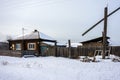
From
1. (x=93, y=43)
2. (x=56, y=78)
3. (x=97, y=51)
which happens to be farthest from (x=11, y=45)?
(x=56, y=78)

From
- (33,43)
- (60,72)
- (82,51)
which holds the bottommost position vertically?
(60,72)

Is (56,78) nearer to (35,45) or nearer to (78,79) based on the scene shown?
(78,79)

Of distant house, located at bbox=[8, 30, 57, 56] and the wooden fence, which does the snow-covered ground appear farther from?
distant house, located at bbox=[8, 30, 57, 56]

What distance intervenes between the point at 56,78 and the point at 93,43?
2553 centimetres

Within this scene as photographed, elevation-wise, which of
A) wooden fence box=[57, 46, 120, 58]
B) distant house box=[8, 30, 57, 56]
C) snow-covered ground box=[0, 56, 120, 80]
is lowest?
snow-covered ground box=[0, 56, 120, 80]

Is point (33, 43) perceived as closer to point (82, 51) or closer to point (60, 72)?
point (82, 51)

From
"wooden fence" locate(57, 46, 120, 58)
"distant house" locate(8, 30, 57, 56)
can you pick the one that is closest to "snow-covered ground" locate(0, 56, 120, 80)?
"wooden fence" locate(57, 46, 120, 58)

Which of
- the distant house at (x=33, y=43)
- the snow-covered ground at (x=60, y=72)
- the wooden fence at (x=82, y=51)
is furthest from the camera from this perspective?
the distant house at (x=33, y=43)

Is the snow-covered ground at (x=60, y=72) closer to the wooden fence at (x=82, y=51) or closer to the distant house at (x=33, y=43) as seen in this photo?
the wooden fence at (x=82, y=51)

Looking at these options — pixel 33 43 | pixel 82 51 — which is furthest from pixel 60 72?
pixel 33 43

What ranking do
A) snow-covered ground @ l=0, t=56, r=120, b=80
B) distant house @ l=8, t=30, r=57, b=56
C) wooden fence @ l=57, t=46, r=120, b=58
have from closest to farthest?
snow-covered ground @ l=0, t=56, r=120, b=80 → wooden fence @ l=57, t=46, r=120, b=58 → distant house @ l=8, t=30, r=57, b=56

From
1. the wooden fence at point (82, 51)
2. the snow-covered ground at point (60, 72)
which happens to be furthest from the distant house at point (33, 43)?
the snow-covered ground at point (60, 72)

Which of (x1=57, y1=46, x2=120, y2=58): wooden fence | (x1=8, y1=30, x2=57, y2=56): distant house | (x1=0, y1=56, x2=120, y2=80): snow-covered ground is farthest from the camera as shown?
(x1=8, y1=30, x2=57, y2=56): distant house

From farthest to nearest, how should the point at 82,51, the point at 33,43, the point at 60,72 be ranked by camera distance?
the point at 33,43
the point at 82,51
the point at 60,72
